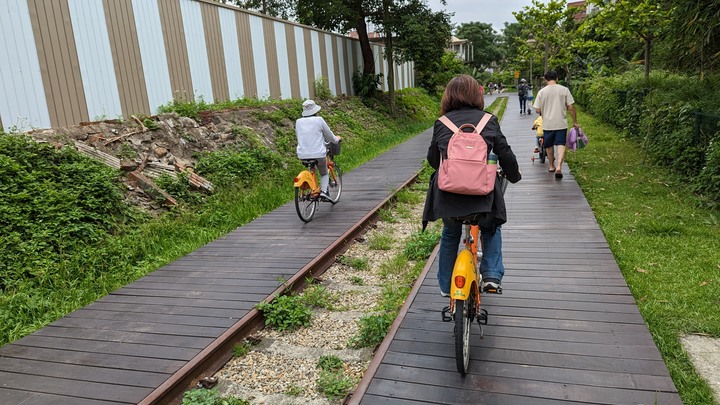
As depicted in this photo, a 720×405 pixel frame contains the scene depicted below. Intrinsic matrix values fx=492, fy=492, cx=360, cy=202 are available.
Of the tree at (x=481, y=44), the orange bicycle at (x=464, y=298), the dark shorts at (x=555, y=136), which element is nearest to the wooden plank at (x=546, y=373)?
the orange bicycle at (x=464, y=298)

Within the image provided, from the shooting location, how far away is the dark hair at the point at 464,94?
11.0 feet

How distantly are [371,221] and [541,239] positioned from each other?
272cm

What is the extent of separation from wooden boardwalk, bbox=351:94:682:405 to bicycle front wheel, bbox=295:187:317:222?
280 centimetres

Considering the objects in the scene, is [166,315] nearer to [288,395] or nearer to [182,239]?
[288,395]

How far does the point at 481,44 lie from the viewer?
8500cm

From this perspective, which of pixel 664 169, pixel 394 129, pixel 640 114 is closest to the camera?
pixel 664 169

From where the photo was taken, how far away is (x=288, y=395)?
344 centimetres

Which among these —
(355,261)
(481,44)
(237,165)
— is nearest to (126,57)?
(237,165)

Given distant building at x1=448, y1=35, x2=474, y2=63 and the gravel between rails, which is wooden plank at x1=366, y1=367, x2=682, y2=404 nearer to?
the gravel between rails

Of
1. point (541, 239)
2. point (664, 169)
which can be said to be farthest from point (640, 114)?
point (541, 239)

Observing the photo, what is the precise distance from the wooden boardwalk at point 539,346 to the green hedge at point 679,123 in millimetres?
2974

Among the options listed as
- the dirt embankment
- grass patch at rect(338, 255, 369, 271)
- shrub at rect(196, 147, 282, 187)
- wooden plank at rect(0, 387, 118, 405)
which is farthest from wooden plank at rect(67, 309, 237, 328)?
shrub at rect(196, 147, 282, 187)

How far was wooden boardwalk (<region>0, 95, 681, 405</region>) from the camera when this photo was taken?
3.13m

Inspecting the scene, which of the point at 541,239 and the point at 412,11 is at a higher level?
the point at 412,11
